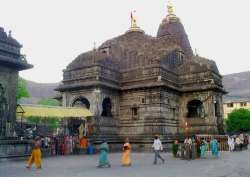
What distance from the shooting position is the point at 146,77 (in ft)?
96.6

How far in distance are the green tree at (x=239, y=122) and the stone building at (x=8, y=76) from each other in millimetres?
48293

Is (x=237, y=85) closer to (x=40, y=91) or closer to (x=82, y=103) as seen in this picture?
(x=40, y=91)

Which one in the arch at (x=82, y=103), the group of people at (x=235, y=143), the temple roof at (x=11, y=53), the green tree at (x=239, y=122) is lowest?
the group of people at (x=235, y=143)

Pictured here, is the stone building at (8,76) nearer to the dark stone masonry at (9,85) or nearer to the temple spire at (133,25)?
the dark stone masonry at (9,85)

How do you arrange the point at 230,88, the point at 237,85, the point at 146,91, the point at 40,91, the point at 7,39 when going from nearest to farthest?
the point at 7,39, the point at 146,91, the point at 40,91, the point at 230,88, the point at 237,85

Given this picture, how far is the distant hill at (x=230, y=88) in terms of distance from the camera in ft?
291

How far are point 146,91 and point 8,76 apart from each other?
12546 mm

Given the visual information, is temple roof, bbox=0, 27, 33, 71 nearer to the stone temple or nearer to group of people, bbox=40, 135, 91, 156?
group of people, bbox=40, 135, 91, 156

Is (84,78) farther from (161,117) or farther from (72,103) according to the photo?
(161,117)

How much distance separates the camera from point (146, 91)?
2898 centimetres

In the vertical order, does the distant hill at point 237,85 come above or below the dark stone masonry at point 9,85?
above

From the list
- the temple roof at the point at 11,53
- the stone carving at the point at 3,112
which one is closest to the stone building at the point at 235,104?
the temple roof at the point at 11,53

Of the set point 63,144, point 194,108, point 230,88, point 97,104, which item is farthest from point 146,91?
point 230,88

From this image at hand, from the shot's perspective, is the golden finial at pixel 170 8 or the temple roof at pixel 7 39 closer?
the temple roof at pixel 7 39
